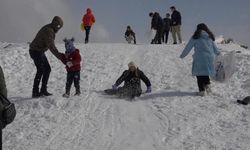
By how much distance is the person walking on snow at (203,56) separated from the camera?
13422mm

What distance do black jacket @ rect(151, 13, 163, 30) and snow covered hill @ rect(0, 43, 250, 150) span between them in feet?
33.4

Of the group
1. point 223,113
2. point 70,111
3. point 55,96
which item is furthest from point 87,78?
point 223,113

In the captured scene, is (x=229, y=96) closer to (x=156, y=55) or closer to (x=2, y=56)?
(x=156, y=55)

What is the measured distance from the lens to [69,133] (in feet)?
34.4

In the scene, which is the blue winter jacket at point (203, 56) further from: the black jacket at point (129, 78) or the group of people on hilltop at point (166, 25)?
the group of people on hilltop at point (166, 25)

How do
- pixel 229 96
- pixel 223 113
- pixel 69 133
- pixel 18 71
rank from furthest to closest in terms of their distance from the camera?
pixel 18 71, pixel 229 96, pixel 223 113, pixel 69 133

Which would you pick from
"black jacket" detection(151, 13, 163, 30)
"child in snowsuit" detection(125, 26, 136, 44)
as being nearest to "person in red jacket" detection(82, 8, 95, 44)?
"black jacket" detection(151, 13, 163, 30)

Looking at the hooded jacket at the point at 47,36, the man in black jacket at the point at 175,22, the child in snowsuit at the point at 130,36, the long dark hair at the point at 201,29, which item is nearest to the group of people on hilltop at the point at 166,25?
the man in black jacket at the point at 175,22

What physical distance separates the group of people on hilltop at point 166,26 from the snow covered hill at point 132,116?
948cm

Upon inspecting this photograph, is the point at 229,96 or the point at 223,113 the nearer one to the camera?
the point at 223,113

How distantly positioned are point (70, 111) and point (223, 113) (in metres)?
3.58

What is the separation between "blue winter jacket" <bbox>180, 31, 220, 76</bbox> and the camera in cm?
1342

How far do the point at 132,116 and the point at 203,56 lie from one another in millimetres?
3046

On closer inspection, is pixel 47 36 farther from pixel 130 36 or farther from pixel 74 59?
pixel 130 36
